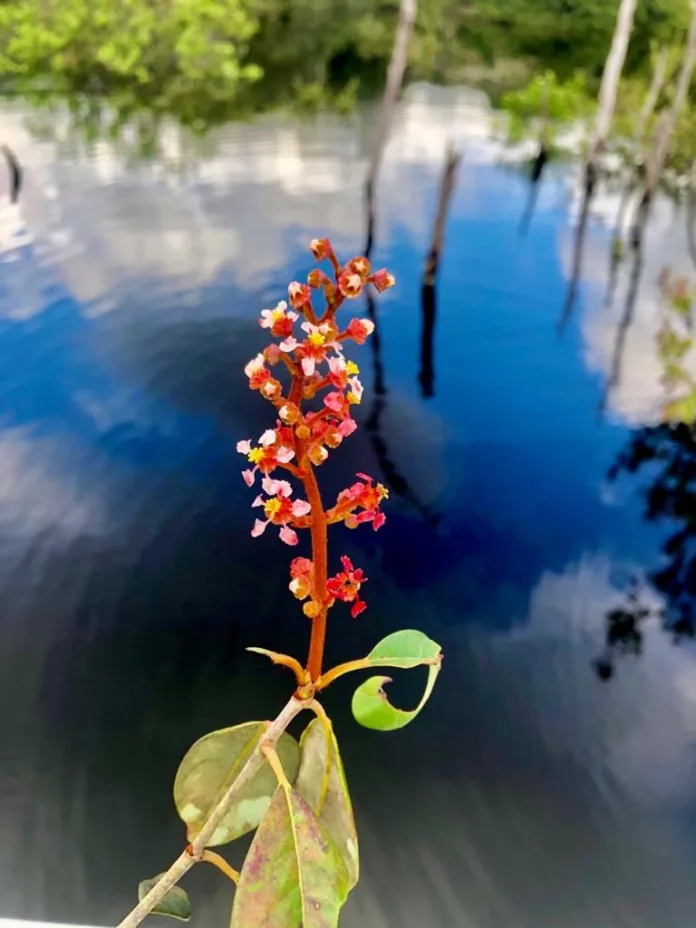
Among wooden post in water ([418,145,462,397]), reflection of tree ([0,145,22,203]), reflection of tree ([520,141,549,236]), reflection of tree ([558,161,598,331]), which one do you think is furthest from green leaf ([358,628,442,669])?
reflection of tree ([0,145,22,203])

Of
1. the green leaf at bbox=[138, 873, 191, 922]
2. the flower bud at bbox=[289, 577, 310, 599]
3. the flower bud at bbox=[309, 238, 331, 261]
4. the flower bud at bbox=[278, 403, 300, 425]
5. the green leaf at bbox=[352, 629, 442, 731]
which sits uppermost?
the flower bud at bbox=[309, 238, 331, 261]

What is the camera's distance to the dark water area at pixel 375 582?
174cm

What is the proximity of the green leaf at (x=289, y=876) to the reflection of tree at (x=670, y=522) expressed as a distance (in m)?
2.09

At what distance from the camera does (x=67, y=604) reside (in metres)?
2.46

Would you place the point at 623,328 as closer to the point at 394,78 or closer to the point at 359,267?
the point at 394,78

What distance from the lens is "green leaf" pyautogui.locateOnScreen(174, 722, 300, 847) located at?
601 mm

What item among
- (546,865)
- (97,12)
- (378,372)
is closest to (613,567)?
(546,865)

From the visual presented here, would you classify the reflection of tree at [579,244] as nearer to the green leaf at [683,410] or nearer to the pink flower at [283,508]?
the green leaf at [683,410]

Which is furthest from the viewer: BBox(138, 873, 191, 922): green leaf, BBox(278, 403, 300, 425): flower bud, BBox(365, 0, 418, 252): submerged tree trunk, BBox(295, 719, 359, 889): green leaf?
BBox(365, 0, 418, 252): submerged tree trunk

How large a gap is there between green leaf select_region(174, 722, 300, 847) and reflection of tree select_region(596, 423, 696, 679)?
6.54ft

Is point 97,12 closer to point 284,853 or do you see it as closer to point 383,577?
point 383,577

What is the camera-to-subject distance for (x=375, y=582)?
2.63 meters

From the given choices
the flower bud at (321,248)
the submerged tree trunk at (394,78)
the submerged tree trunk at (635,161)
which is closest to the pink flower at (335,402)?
the flower bud at (321,248)

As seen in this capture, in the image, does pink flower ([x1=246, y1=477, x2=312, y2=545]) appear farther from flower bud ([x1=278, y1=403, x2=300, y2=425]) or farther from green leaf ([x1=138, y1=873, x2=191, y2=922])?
green leaf ([x1=138, y1=873, x2=191, y2=922])
